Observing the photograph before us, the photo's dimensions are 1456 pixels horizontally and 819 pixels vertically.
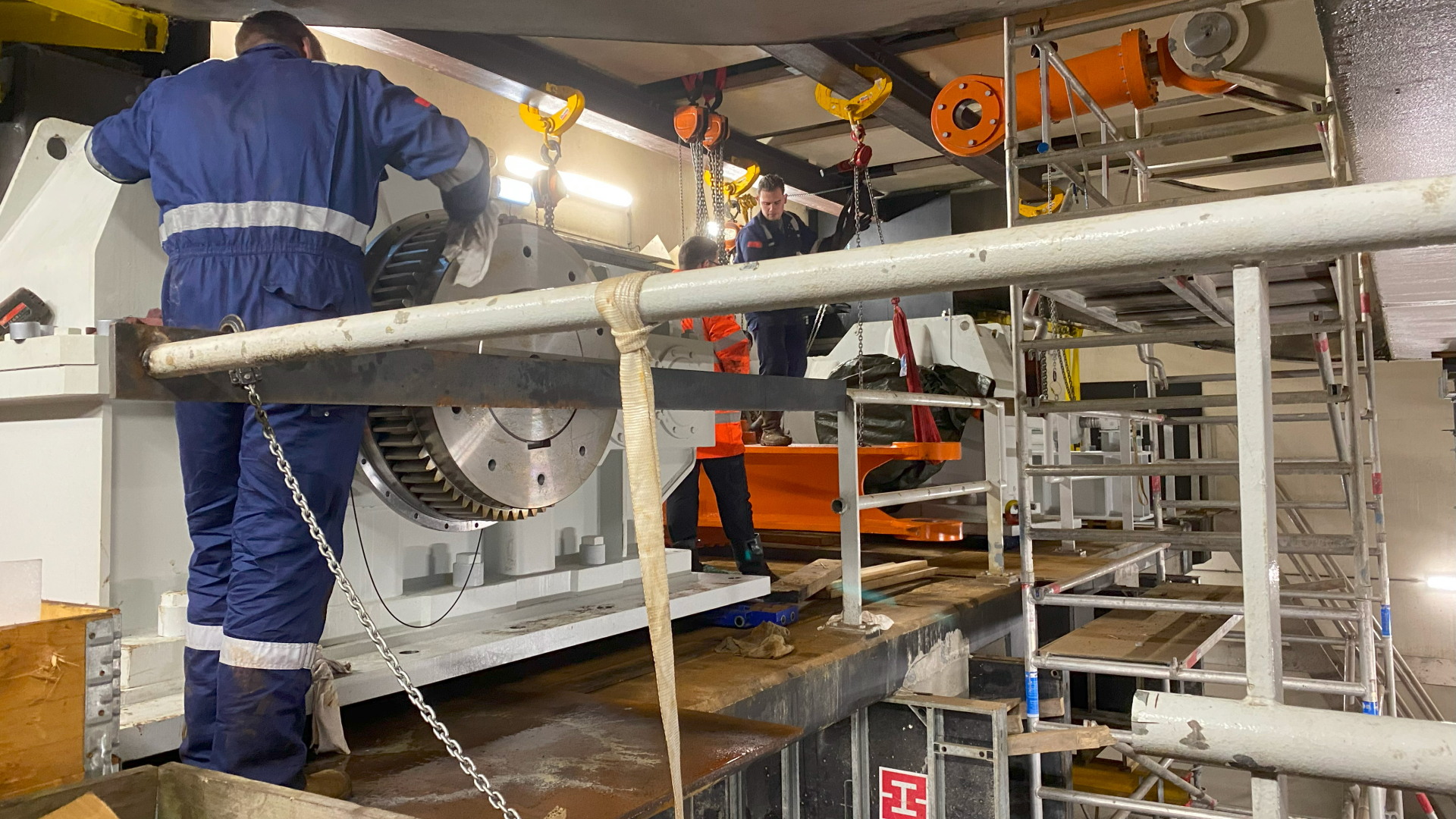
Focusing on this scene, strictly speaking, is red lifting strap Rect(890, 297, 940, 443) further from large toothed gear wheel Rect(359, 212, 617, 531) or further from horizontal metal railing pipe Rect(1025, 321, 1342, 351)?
large toothed gear wheel Rect(359, 212, 617, 531)

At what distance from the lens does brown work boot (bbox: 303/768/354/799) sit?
1.71m

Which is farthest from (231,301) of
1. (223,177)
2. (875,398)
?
(875,398)

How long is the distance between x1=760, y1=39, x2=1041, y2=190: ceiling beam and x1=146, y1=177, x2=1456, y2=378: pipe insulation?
3445mm

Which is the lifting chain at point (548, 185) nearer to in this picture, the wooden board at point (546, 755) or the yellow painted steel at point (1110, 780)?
the wooden board at point (546, 755)

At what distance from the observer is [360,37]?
15.7 ft

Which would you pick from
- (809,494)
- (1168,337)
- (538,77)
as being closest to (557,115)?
(538,77)

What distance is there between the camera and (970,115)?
4.60 metres

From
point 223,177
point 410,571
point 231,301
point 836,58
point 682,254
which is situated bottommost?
point 410,571

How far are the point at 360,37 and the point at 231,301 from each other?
3.64 m

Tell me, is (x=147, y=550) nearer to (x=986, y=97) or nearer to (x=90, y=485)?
(x=90, y=485)

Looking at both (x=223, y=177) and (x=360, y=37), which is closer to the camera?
(x=223, y=177)

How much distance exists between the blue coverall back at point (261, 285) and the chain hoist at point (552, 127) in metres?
2.50

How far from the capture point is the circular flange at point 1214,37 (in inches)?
131

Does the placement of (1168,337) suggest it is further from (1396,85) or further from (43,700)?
(43,700)
